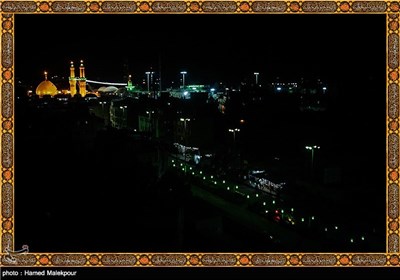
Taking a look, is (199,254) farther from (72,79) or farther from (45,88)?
(72,79)

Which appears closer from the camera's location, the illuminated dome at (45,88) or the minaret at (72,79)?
the illuminated dome at (45,88)

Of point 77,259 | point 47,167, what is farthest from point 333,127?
point 77,259

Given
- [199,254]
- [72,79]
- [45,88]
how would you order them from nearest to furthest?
1. [199,254]
2. [45,88]
3. [72,79]

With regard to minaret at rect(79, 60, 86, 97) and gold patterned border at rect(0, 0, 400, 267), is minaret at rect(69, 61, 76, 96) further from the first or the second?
gold patterned border at rect(0, 0, 400, 267)

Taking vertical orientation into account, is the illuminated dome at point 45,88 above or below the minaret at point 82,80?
below

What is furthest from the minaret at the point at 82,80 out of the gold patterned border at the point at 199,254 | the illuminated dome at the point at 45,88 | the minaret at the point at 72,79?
the gold patterned border at the point at 199,254

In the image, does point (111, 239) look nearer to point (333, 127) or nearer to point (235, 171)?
point (235, 171)

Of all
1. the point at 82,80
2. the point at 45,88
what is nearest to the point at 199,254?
the point at 45,88

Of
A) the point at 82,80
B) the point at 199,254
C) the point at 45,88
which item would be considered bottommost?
the point at 199,254

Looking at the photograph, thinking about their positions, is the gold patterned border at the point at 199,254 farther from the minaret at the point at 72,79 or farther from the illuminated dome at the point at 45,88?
the minaret at the point at 72,79
